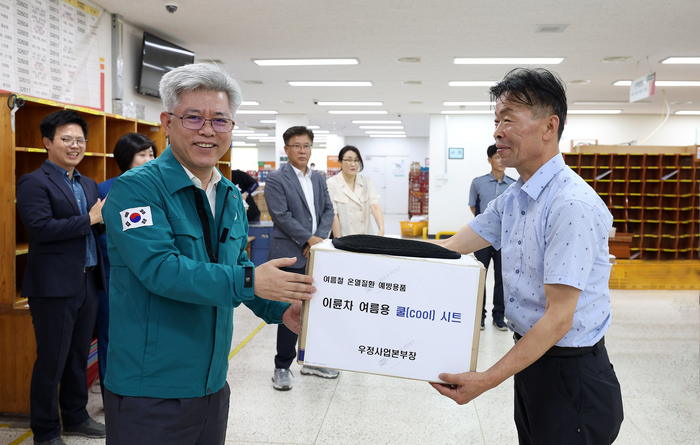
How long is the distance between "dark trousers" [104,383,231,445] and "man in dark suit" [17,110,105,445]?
146cm

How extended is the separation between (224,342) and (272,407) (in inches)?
73.7

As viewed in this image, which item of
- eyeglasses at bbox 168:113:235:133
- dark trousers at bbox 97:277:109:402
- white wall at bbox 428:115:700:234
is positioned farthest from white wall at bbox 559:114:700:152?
eyeglasses at bbox 168:113:235:133

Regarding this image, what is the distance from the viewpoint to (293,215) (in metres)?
3.56

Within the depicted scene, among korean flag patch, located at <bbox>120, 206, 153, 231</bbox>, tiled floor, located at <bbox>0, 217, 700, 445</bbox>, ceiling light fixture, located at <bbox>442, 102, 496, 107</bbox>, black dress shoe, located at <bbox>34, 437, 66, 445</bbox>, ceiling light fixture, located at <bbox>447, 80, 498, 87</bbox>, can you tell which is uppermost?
ceiling light fixture, located at <bbox>442, 102, 496, 107</bbox>

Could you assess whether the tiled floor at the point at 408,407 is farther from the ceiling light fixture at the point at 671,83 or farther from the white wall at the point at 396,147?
the white wall at the point at 396,147

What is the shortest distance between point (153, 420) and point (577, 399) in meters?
1.19

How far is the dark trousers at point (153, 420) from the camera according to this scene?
1.28m

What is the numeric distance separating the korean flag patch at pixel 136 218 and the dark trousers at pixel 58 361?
168cm

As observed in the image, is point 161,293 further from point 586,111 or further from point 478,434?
point 586,111

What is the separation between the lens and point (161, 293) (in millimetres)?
1198

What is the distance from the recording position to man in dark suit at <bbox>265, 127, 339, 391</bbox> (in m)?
3.43

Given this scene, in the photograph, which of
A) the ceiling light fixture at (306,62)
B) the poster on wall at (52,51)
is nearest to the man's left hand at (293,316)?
the poster on wall at (52,51)

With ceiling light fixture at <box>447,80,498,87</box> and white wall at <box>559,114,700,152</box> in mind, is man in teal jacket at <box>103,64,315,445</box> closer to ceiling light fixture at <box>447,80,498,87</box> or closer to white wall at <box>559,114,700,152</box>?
ceiling light fixture at <box>447,80,498,87</box>

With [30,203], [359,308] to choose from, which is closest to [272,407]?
[30,203]
